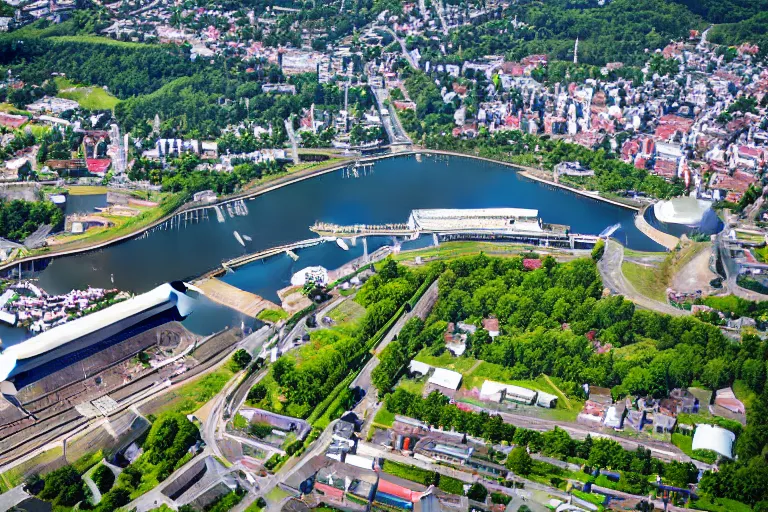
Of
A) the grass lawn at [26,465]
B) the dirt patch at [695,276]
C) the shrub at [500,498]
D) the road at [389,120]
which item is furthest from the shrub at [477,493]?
the road at [389,120]

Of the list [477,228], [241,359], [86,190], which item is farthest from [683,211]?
[86,190]

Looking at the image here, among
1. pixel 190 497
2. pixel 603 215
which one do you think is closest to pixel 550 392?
pixel 190 497

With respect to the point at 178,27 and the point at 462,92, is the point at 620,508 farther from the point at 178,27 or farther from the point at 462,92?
the point at 178,27

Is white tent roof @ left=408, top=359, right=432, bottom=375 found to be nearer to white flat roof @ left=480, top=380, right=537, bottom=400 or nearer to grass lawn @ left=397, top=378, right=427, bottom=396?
grass lawn @ left=397, top=378, right=427, bottom=396

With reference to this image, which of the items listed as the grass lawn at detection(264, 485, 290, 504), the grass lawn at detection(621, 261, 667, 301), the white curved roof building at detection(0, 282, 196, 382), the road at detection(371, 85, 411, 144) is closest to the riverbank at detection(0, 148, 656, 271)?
the road at detection(371, 85, 411, 144)

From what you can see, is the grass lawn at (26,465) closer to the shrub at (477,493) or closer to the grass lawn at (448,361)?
the shrub at (477,493)

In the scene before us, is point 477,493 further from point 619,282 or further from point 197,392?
point 619,282
